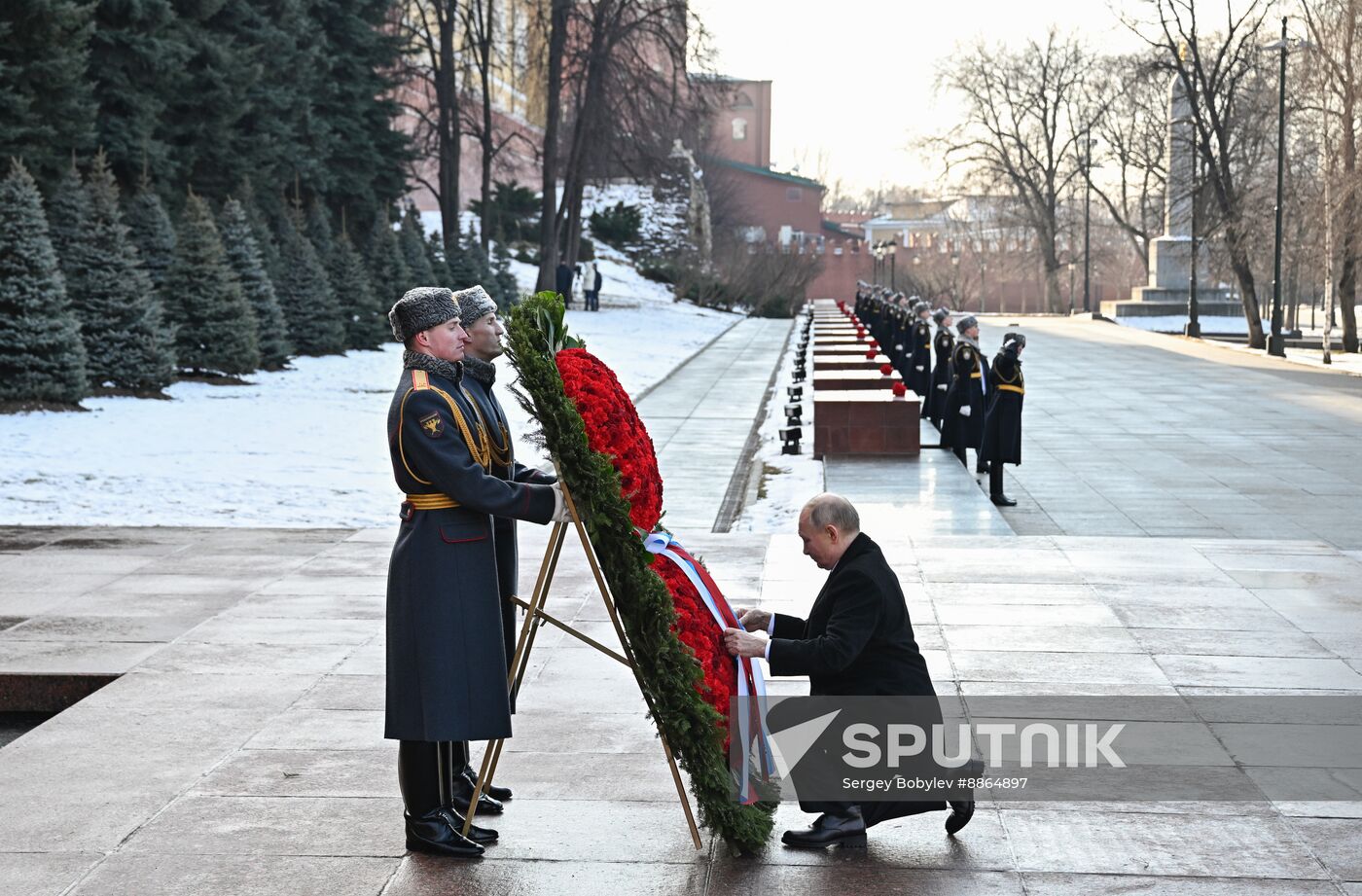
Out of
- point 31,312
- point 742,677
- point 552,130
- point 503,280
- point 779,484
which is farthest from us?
point 503,280

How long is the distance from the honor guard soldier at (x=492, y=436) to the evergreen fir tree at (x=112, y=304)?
16729 millimetres

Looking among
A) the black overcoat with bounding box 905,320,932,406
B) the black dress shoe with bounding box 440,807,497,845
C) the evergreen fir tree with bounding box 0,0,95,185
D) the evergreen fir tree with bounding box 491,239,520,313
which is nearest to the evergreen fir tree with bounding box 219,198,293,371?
the evergreen fir tree with bounding box 0,0,95,185

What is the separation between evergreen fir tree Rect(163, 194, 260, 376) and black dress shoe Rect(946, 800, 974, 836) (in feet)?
67.9

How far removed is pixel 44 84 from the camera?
2150 centimetres

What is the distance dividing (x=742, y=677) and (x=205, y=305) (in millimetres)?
20643

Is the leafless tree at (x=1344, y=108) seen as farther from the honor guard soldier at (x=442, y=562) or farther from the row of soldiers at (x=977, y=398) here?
the honor guard soldier at (x=442, y=562)

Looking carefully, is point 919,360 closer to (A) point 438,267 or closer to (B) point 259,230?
(B) point 259,230

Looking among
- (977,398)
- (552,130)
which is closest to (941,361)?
(977,398)

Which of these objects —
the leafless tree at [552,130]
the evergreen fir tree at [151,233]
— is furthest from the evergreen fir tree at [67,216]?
the leafless tree at [552,130]

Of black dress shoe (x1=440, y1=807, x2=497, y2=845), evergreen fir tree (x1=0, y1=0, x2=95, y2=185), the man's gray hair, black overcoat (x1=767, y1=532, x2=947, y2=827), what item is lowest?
black dress shoe (x1=440, y1=807, x2=497, y2=845)

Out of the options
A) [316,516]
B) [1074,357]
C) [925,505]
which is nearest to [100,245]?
[316,516]

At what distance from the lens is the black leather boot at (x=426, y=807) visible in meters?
4.90

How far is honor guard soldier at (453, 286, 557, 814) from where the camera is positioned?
5.09 m

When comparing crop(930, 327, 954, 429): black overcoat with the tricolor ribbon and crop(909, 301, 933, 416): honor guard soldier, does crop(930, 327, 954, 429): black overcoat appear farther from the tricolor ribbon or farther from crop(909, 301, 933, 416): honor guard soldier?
the tricolor ribbon
